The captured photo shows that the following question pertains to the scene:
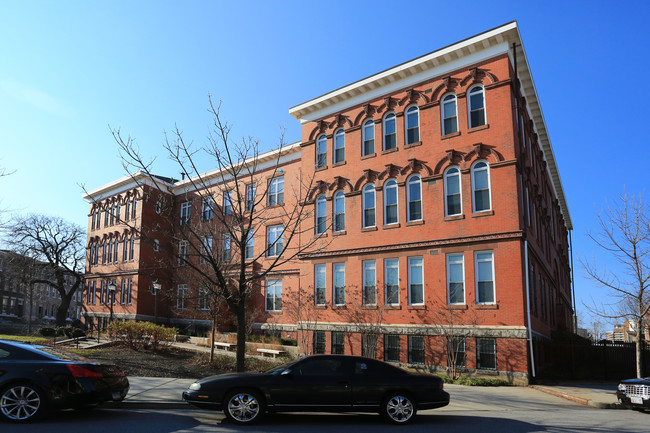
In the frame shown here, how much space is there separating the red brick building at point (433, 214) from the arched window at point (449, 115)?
50mm

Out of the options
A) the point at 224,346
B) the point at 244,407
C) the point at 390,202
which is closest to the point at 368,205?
the point at 390,202

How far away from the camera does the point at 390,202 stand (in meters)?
23.7

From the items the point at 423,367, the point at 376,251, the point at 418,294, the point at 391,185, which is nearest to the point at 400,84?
the point at 391,185

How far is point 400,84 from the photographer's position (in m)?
24.2

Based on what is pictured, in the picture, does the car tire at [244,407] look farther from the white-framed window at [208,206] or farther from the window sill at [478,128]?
the window sill at [478,128]

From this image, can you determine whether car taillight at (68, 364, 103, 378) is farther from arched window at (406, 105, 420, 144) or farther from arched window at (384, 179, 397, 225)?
arched window at (406, 105, 420, 144)

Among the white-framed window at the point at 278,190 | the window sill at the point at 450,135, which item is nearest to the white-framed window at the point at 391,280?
the window sill at the point at 450,135

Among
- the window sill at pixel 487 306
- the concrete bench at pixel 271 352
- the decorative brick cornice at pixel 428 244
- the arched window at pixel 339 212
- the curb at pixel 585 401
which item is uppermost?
the arched window at pixel 339 212

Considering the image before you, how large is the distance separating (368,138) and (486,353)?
11653 mm

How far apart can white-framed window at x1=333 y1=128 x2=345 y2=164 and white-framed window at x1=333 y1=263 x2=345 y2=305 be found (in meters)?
5.53

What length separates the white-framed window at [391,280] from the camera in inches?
885

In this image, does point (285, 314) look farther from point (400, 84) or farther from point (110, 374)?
point (110, 374)

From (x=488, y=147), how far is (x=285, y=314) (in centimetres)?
1586

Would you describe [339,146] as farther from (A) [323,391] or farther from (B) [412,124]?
(A) [323,391]
